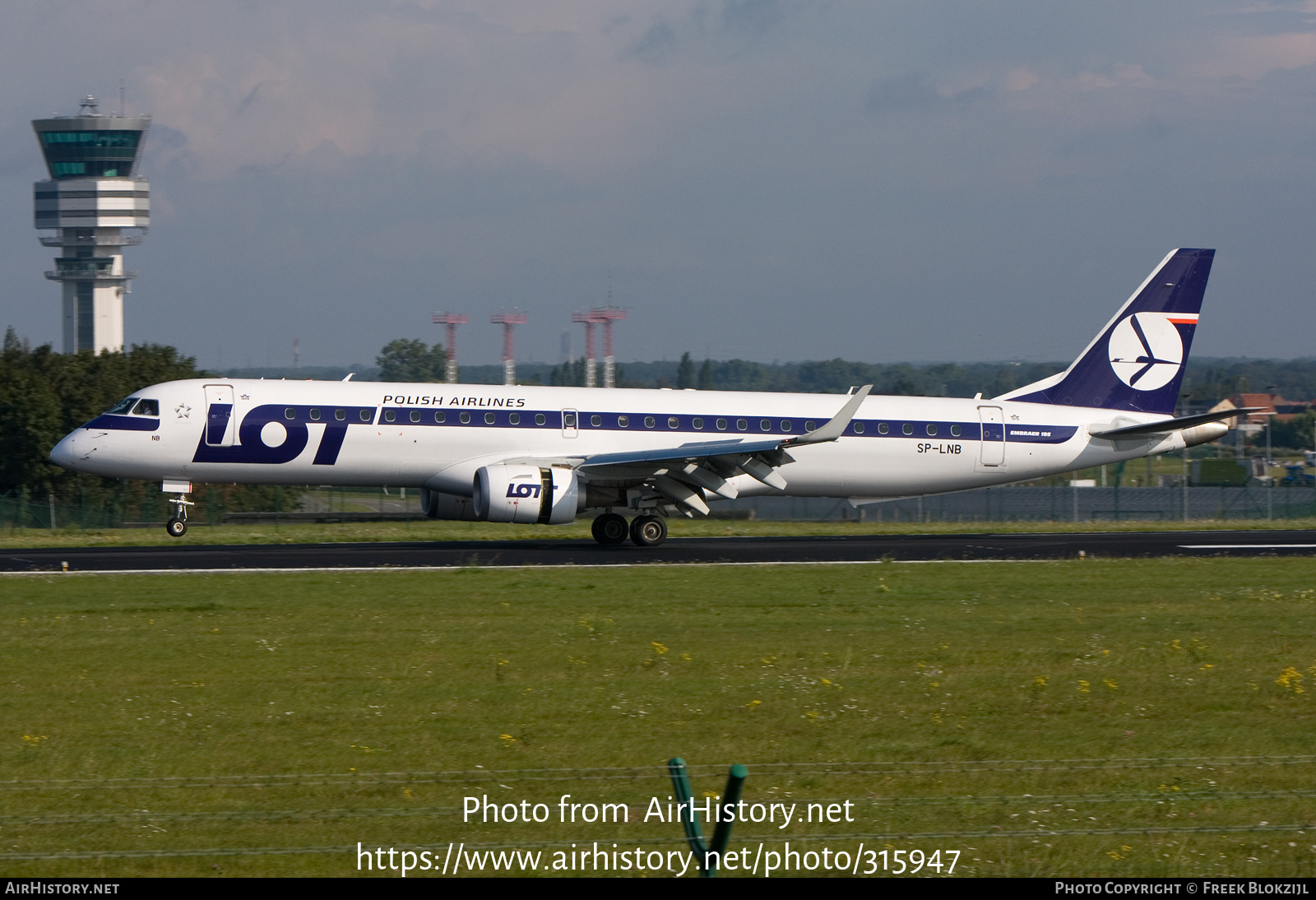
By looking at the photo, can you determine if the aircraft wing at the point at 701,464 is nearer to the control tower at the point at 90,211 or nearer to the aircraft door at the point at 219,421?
the aircraft door at the point at 219,421

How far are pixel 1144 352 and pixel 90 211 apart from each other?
11302cm

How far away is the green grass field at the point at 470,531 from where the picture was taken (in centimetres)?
3180

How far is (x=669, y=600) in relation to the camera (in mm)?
20281

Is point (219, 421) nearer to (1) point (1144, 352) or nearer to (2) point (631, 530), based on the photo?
(2) point (631, 530)

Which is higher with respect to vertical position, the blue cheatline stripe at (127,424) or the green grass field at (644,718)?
the blue cheatline stripe at (127,424)

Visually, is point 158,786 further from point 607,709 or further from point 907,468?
point 907,468

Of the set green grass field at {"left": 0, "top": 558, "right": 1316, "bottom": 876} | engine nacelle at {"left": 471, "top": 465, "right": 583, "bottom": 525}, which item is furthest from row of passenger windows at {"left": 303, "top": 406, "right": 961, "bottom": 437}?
green grass field at {"left": 0, "top": 558, "right": 1316, "bottom": 876}

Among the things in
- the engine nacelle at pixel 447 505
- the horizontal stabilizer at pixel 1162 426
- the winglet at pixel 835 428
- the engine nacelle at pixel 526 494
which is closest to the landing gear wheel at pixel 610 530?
the engine nacelle at pixel 526 494

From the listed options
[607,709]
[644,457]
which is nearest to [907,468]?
[644,457]

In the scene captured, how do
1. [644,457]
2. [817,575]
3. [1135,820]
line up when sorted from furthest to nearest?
[644,457] → [817,575] → [1135,820]

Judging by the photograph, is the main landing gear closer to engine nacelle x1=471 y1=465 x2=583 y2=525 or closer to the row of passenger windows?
the row of passenger windows

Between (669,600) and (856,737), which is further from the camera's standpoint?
(669,600)

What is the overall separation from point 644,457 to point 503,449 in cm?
336

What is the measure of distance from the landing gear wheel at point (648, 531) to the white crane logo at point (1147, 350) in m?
13.1
